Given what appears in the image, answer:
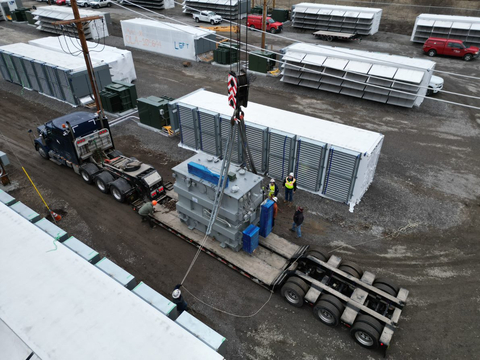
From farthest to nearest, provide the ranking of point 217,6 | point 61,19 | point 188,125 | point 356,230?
point 217,6 → point 61,19 → point 188,125 → point 356,230

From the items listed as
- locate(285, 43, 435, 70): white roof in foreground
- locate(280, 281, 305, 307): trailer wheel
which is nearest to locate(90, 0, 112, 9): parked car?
locate(285, 43, 435, 70): white roof in foreground

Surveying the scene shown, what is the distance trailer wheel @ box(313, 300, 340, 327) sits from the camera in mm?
9289

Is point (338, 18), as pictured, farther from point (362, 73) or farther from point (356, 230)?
point (356, 230)

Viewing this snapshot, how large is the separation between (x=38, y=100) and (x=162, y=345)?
81.9ft

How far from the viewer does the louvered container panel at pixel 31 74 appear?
79.8 ft

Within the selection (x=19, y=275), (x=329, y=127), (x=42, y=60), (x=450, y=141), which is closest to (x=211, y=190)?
(x=19, y=275)

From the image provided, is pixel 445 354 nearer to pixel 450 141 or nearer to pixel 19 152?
pixel 450 141

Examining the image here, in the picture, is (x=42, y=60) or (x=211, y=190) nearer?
(x=211, y=190)

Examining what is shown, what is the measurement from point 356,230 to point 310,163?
341 cm

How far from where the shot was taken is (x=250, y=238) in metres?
10.9

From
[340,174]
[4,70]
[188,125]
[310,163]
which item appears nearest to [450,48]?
[340,174]

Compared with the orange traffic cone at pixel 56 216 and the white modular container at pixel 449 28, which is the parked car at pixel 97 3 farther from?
the orange traffic cone at pixel 56 216

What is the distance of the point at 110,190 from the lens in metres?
14.8

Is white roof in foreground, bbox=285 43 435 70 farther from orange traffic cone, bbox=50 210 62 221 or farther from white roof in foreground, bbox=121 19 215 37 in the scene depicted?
orange traffic cone, bbox=50 210 62 221
